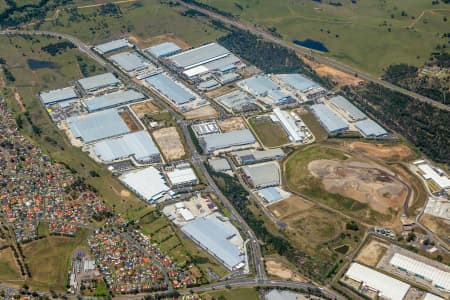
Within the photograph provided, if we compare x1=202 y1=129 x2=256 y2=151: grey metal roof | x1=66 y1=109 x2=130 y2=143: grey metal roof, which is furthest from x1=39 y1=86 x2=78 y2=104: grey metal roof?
x1=202 y1=129 x2=256 y2=151: grey metal roof

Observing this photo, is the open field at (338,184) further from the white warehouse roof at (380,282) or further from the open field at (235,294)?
the open field at (235,294)

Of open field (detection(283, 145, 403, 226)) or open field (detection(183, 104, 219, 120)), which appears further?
open field (detection(183, 104, 219, 120))

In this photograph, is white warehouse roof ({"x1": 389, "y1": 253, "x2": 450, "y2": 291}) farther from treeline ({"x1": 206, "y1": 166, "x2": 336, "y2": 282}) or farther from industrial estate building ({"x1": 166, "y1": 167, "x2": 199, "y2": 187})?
industrial estate building ({"x1": 166, "y1": 167, "x2": 199, "y2": 187})

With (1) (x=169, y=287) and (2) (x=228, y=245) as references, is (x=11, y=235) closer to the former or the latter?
(1) (x=169, y=287)

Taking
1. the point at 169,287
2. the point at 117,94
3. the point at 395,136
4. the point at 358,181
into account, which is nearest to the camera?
the point at 169,287

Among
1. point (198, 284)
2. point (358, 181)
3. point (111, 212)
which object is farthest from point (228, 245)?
point (358, 181)

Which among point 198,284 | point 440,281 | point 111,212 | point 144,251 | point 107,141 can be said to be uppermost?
point 107,141

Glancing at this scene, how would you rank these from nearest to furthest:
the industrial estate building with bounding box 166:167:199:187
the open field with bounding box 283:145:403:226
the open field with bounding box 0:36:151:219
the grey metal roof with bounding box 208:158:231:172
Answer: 1. the open field with bounding box 283:145:403:226
2. the open field with bounding box 0:36:151:219
3. the industrial estate building with bounding box 166:167:199:187
4. the grey metal roof with bounding box 208:158:231:172
